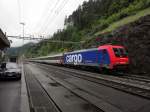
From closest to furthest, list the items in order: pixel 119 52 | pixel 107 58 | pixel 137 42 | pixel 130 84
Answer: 1. pixel 130 84
2. pixel 107 58
3. pixel 119 52
4. pixel 137 42

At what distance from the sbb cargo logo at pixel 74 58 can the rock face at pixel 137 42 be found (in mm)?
5354

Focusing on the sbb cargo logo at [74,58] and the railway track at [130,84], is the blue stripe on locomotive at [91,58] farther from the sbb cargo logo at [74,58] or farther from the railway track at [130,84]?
the railway track at [130,84]

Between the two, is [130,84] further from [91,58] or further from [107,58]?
[91,58]

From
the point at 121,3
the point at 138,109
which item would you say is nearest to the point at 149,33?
the point at 138,109

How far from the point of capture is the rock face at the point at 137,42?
79.6 feet

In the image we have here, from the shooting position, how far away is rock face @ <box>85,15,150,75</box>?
24.3m

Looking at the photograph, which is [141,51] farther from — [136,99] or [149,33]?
[136,99]

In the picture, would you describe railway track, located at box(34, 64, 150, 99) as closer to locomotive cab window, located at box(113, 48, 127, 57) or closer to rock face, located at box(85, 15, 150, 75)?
locomotive cab window, located at box(113, 48, 127, 57)

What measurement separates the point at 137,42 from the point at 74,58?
1220 centimetres

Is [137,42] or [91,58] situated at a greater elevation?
[137,42]

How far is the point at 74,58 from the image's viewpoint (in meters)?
36.5

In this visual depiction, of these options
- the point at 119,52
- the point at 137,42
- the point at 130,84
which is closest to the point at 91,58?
the point at 119,52

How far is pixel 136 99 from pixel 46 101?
391 centimetres

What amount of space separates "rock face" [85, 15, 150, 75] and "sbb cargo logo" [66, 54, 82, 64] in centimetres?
535
